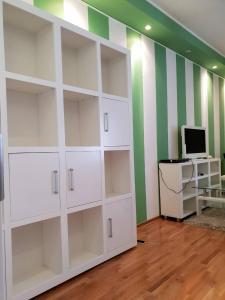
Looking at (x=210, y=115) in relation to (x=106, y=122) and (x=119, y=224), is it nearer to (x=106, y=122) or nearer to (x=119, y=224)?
(x=106, y=122)

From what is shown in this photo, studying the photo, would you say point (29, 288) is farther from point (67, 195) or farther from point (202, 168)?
point (202, 168)

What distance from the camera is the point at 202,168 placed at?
164 inches

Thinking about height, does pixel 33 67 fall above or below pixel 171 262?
above

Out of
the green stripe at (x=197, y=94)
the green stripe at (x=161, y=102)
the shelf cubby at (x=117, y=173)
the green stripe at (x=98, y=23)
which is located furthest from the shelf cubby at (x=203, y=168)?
the green stripe at (x=98, y=23)

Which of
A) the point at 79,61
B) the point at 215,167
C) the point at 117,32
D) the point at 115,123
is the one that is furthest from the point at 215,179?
the point at 79,61

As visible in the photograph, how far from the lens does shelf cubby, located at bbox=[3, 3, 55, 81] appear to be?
200cm

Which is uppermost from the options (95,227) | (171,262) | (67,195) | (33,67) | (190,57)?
(190,57)

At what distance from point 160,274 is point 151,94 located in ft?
8.06

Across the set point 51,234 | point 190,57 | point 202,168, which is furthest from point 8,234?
point 190,57

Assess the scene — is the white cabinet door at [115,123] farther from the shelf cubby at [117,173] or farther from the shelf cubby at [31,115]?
the shelf cubby at [31,115]

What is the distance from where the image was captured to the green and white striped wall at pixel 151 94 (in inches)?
115

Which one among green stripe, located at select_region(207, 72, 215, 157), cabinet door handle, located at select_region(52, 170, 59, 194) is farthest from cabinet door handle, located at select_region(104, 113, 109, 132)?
green stripe, located at select_region(207, 72, 215, 157)

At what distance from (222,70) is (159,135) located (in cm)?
260

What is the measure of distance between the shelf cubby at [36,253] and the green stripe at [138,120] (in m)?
1.52
